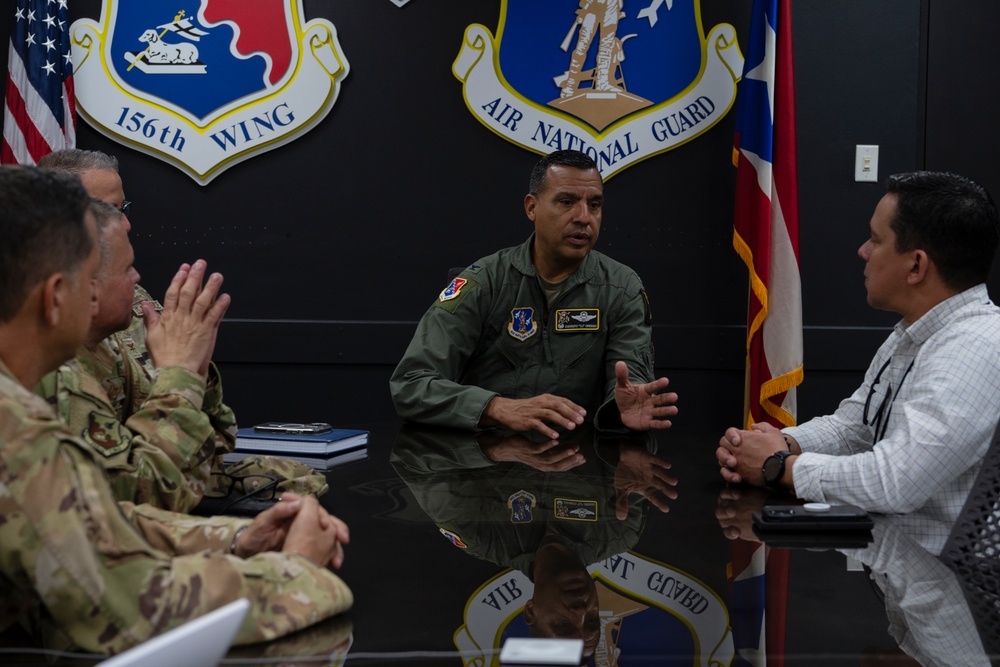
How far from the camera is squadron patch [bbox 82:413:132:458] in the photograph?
1423 mm

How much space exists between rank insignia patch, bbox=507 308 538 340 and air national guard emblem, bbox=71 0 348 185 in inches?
59.8

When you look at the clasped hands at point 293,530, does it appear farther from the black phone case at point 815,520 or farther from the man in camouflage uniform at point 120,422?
the black phone case at point 815,520

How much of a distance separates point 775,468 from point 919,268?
45cm

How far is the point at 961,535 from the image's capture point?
141 centimetres

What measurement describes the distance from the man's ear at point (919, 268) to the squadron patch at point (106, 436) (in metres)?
1.36

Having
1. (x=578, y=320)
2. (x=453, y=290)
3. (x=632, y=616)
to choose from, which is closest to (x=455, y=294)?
(x=453, y=290)

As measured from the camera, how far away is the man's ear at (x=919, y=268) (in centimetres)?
183

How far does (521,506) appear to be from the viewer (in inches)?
67.4

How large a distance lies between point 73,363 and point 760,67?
292 centimetres

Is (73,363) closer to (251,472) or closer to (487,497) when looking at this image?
(251,472)

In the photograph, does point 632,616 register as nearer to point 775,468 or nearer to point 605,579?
point 605,579

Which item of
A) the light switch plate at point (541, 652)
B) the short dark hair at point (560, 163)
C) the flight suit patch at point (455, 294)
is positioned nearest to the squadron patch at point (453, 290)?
the flight suit patch at point (455, 294)

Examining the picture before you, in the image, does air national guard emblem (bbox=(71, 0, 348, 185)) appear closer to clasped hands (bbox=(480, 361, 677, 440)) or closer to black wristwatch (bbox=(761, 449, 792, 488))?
clasped hands (bbox=(480, 361, 677, 440))

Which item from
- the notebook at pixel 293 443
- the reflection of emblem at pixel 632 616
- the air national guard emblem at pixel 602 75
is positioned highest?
the air national guard emblem at pixel 602 75
